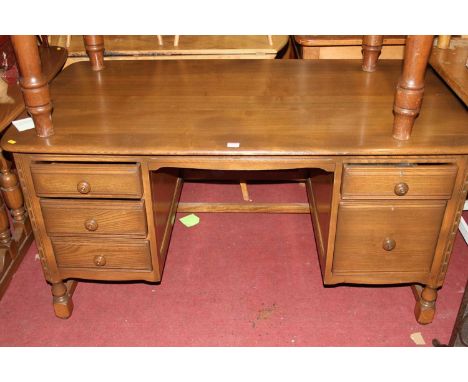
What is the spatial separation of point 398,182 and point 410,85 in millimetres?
393

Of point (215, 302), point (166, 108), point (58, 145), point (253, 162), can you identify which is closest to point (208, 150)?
point (253, 162)

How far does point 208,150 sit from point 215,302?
975mm

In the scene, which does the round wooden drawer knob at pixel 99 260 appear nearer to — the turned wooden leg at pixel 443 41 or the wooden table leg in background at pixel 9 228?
the wooden table leg in background at pixel 9 228

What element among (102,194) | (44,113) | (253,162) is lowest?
(102,194)

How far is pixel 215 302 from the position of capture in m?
2.53

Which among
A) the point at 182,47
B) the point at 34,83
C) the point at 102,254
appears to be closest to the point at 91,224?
the point at 102,254

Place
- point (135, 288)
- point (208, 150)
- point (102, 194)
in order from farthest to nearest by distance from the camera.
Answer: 1. point (135, 288)
2. point (102, 194)
3. point (208, 150)

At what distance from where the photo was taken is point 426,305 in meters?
2.34

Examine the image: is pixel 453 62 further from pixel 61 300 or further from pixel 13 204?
pixel 13 204

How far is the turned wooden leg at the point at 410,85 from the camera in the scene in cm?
169

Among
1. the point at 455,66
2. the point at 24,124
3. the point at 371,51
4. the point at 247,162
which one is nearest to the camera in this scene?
the point at 247,162

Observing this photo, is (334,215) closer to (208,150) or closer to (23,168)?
(208,150)

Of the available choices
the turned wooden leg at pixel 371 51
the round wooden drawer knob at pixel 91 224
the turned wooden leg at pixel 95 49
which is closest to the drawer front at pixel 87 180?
the round wooden drawer knob at pixel 91 224

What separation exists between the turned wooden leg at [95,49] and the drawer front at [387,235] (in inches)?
58.4
